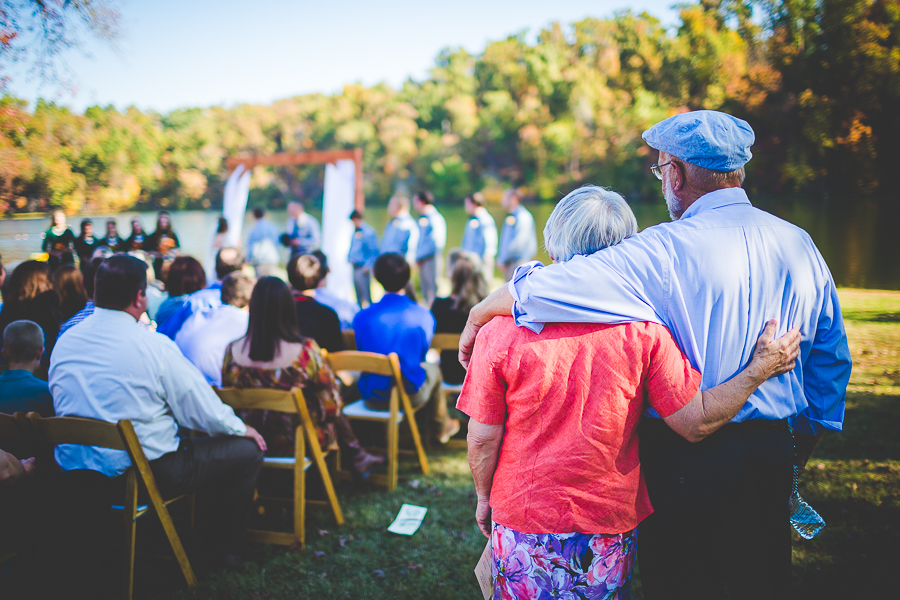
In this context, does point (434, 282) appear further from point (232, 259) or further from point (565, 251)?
point (565, 251)

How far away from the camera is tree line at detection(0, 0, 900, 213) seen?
18.7 feet

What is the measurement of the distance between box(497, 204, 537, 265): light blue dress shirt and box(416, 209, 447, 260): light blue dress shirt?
1.16 m

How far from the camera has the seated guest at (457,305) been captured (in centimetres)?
412

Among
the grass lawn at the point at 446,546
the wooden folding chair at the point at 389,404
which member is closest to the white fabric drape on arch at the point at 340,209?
the wooden folding chair at the point at 389,404

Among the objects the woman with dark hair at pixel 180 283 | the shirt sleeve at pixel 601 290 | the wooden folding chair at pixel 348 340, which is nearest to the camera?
the shirt sleeve at pixel 601 290

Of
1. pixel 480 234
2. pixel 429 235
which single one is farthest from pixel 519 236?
pixel 429 235

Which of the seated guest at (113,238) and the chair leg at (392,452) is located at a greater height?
the seated guest at (113,238)

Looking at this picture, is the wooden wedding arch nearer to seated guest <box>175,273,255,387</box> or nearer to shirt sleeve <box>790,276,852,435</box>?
seated guest <box>175,273,255,387</box>

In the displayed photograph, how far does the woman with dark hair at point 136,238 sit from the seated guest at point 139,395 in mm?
7754

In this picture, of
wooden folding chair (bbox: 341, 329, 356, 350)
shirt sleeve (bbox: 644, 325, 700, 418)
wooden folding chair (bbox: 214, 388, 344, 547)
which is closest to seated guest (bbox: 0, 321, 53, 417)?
wooden folding chair (bbox: 214, 388, 344, 547)

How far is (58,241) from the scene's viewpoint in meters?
7.91

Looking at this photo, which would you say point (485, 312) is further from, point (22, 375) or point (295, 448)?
point (22, 375)

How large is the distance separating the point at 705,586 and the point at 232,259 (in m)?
4.40

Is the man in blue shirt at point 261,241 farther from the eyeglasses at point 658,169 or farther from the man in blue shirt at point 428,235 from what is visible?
the eyeglasses at point 658,169
